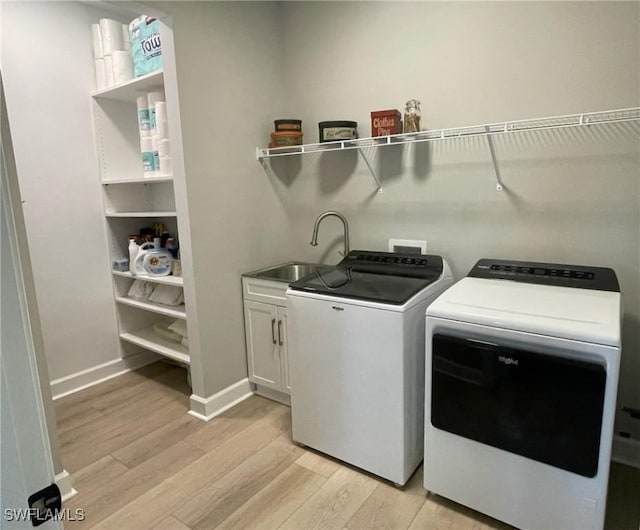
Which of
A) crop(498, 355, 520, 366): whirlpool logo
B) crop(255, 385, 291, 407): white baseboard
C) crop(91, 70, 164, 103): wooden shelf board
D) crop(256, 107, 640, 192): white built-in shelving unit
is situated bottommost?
crop(255, 385, 291, 407): white baseboard

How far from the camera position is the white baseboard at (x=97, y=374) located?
2.61 metres

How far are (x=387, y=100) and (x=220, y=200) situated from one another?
106cm

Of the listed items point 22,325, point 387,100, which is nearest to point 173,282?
point 387,100

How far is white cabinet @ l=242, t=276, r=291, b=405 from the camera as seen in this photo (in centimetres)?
230

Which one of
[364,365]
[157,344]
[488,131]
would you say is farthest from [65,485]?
[488,131]

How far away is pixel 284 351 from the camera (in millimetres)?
2312

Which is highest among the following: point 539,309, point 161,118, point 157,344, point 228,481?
point 161,118

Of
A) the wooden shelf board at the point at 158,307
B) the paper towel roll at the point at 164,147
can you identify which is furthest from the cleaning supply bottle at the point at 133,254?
the paper towel roll at the point at 164,147

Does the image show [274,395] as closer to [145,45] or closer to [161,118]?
[161,118]

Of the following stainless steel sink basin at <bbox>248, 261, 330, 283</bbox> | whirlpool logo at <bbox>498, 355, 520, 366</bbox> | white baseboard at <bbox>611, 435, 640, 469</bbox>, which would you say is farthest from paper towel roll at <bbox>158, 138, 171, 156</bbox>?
white baseboard at <bbox>611, 435, 640, 469</bbox>

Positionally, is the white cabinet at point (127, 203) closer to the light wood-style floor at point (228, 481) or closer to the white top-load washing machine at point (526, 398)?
the light wood-style floor at point (228, 481)

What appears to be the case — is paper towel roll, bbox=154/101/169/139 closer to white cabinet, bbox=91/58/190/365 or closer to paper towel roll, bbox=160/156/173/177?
paper towel roll, bbox=160/156/173/177

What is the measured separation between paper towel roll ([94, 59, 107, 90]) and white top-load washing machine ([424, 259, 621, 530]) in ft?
7.83

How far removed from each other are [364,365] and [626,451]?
4.02 feet
